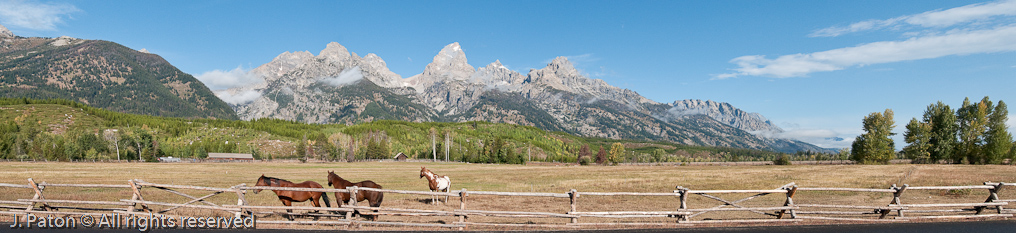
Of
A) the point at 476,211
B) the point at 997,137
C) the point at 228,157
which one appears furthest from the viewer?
the point at 228,157

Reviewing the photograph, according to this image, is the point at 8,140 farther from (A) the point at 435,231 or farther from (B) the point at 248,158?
(A) the point at 435,231

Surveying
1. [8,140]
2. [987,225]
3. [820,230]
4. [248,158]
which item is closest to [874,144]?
[987,225]

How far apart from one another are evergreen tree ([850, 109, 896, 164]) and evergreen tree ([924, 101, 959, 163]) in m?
6.22

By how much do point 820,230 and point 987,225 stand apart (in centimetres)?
755

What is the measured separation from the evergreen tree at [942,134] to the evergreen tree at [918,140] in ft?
2.88

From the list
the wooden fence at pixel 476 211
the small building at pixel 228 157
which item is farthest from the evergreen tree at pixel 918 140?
the small building at pixel 228 157

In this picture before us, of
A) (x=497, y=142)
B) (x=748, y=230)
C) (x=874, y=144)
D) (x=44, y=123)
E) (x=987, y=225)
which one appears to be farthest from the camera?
(x=44, y=123)

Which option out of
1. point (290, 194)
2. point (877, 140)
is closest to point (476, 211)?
point (290, 194)

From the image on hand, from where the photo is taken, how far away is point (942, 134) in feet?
282

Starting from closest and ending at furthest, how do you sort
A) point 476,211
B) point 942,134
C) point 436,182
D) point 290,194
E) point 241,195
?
point 241,195
point 476,211
point 290,194
point 436,182
point 942,134

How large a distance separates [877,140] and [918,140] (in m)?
7.78

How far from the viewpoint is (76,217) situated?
18109 millimetres

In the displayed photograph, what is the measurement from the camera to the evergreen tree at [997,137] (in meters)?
77.7

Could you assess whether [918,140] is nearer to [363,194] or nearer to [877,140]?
[877,140]
